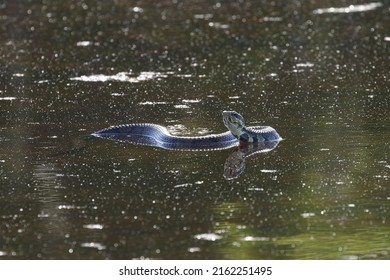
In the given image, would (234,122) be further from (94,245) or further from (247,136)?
(94,245)

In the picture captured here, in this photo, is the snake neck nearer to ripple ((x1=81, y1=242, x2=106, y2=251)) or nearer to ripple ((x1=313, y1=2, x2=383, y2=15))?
ripple ((x1=81, y1=242, x2=106, y2=251))

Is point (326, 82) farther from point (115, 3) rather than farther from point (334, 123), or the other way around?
point (115, 3)

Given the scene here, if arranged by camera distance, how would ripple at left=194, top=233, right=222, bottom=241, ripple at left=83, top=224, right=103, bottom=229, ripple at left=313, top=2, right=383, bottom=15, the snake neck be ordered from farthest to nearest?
ripple at left=313, top=2, right=383, bottom=15 < the snake neck < ripple at left=83, top=224, right=103, bottom=229 < ripple at left=194, top=233, right=222, bottom=241

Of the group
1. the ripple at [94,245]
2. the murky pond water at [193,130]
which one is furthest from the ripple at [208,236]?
the ripple at [94,245]

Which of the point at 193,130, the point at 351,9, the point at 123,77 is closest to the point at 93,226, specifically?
the point at 193,130

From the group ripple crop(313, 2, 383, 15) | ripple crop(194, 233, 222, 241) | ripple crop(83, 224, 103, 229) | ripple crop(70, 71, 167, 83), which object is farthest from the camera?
ripple crop(313, 2, 383, 15)

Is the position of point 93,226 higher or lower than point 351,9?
higher

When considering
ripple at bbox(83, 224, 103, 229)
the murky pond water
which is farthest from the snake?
ripple at bbox(83, 224, 103, 229)

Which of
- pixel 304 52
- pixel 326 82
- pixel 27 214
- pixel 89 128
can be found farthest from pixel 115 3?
pixel 27 214
